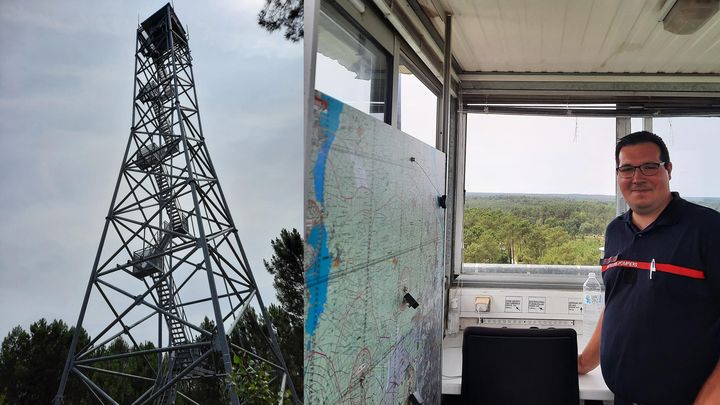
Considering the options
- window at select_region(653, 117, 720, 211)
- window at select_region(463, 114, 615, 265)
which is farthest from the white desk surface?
window at select_region(653, 117, 720, 211)

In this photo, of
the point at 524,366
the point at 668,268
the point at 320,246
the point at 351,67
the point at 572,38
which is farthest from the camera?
the point at 572,38

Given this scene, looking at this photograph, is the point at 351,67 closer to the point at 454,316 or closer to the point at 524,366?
the point at 524,366

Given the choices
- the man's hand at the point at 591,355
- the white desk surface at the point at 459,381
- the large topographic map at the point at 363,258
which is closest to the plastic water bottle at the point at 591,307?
the white desk surface at the point at 459,381

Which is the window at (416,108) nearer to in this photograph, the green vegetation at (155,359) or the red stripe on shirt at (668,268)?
the green vegetation at (155,359)

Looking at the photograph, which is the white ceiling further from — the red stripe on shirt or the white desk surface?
the white desk surface

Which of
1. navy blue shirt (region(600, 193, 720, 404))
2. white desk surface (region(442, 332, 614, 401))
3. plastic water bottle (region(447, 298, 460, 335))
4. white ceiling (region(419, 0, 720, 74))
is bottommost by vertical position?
white desk surface (region(442, 332, 614, 401))

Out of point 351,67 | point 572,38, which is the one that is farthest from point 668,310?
point 572,38

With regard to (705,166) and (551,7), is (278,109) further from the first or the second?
(705,166)

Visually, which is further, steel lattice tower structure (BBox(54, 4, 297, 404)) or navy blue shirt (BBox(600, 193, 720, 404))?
steel lattice tower structure (BBox(54, 4, 297, 404))

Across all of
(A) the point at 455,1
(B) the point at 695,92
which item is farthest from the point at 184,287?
(B) the point at 695,92
